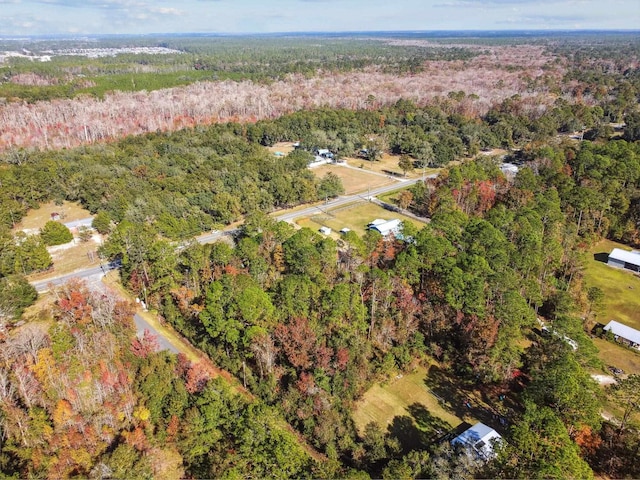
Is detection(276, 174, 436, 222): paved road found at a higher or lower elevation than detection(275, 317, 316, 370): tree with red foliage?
lower

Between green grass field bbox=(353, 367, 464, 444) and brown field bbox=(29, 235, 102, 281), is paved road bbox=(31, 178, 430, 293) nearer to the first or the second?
brown field bbox=(29, 235, 102, 281)

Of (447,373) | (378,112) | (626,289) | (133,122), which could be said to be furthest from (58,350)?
(378,112)

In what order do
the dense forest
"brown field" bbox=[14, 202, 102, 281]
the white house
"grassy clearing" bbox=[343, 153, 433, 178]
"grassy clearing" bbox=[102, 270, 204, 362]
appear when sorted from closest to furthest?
the white house
the dense forest
"grassy clearing" bbox=[102, 270, 204, 362]
"brown field" bbox=[14, 202, 102, 281]
"grassy clearing" bbox=[343, 153, 433, 178]

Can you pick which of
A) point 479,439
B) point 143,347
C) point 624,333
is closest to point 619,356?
point 624,333

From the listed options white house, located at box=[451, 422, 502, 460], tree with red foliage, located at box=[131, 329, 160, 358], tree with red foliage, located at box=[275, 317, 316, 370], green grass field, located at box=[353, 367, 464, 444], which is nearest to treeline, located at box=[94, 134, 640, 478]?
tree with red foliage, located at box=[275, 317, 316, 370]

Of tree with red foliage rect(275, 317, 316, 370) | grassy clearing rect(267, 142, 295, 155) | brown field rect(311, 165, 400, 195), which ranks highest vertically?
tree with red foliage rect(275, 317, 316, 370)

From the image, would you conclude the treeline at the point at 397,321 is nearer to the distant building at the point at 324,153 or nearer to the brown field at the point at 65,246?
the brown field at the point at 65,246
